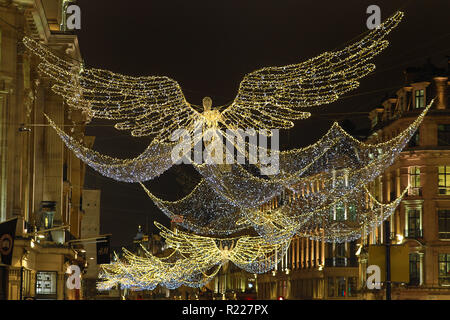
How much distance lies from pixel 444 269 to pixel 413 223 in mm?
4283

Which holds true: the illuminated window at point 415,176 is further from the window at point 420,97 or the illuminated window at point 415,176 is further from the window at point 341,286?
the window at point 341,286

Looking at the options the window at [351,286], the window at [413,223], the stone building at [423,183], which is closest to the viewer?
the stone building at [423,183]

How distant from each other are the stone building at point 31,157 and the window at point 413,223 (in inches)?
1037

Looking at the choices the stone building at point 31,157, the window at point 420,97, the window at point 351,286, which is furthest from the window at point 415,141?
the stone building at point 31,157

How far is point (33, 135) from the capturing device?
1474 inches

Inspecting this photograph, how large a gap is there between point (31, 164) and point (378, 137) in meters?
43.5

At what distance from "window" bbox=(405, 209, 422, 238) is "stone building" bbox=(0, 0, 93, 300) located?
26332mm

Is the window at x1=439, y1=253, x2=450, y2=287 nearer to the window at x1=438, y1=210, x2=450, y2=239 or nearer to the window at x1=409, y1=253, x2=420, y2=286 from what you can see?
the window at x1=409, y1=253, x2=420, y2=286

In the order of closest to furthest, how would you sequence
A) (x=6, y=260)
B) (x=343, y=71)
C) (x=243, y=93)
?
(x=343, y=71)
(x=243, y=93)
(x=6, y=260)

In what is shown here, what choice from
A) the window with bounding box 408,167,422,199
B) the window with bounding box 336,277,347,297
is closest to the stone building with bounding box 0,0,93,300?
the window with bounding box 408,167,422,199

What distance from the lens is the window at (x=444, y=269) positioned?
212 ft

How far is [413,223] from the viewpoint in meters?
67.3
